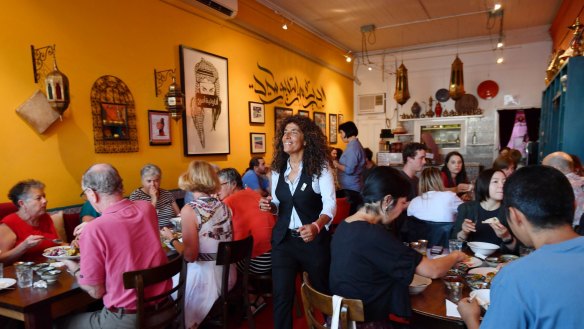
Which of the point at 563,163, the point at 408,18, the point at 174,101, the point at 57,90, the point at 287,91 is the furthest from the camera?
the point at 408,18

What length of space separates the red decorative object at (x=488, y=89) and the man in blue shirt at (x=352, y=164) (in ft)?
18.3

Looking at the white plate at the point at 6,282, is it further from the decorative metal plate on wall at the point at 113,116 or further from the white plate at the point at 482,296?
the white plate at the point at 482,296

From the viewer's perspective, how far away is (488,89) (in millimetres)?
9336

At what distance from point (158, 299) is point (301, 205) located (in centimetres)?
107

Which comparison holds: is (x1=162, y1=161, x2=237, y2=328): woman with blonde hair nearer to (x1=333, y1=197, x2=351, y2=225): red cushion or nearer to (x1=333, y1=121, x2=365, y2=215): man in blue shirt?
(x1=333, y1=197, x2=351, y2=225): red cushion

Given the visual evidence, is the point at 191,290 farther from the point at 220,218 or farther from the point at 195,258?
the point at 220,218

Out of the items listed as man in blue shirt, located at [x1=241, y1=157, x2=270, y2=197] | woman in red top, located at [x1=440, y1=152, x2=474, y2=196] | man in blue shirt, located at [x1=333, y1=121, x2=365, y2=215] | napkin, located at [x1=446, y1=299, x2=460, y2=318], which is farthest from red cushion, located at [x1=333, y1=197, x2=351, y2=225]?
napkin, located at [x1=446, y1=299, x2=460, y2=318]

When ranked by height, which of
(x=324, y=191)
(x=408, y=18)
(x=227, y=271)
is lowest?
(x=227, y=271)

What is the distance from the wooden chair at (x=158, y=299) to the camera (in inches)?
75.4

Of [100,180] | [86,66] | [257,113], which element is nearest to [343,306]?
[100,180]

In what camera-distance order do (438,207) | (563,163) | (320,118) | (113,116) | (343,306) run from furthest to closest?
(320,118)
(113,116)
(563,163)
(438,207)
(343,306)

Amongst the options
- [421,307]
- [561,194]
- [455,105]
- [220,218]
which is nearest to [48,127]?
[220,218]

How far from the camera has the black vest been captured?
2466mm

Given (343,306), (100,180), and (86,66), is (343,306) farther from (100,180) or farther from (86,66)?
(86,66)
